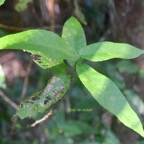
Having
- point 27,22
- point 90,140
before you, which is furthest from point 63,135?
point 27,22

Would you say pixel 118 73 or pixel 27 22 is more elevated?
pixel 27 22

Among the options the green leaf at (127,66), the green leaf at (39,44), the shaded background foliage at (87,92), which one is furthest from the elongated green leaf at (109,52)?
the green leaf at (127,66)

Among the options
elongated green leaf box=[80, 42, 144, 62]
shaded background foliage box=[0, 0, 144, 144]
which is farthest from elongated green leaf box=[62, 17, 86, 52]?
shaded background foliage box=[0, 0, 144, 144]

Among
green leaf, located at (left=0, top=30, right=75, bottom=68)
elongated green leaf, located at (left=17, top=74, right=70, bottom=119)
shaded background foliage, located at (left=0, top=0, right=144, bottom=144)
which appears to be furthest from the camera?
shaded background foliage, located at (left=0, top=0, right=144, bottom=144)

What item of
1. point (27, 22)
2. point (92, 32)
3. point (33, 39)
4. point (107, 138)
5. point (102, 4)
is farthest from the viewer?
point (27, 22)

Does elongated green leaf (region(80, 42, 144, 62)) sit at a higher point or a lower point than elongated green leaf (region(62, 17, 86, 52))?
lower

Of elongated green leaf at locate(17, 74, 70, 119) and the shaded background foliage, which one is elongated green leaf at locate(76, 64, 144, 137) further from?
the shaded background foliage

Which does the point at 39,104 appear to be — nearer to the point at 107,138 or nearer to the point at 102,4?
the point at 107,138
